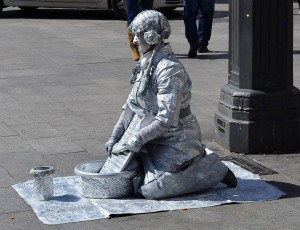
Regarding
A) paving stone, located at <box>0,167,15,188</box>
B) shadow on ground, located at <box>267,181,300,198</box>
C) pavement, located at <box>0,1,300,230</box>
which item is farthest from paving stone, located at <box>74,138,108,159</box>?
shadow on ground, located at <box>267,181,300,198</box>

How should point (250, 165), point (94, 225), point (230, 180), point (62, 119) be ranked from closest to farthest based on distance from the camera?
point (94, 225), point (230, 180), point (250, 165), point (62, 119)

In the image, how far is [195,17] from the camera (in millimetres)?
12367

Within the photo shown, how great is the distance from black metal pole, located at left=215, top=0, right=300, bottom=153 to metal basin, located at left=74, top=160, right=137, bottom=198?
1462 millimetres

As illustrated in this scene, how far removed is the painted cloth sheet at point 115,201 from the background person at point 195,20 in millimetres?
5787

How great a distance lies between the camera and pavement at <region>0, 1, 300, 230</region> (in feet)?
19.5

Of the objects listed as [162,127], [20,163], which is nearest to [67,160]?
[20,163]

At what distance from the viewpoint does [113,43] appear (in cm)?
1401

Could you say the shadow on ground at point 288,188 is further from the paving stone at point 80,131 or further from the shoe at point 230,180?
the paving stone at point 80,131

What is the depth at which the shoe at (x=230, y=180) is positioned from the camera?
6.48 m

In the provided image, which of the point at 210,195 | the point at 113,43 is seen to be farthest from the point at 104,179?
the point at 113,43

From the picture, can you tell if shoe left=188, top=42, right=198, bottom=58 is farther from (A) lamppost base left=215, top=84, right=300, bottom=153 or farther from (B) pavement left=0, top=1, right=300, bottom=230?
(A) lamppost base left=215, top=84, right=300, bottom=153

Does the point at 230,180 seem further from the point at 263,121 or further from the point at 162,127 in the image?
the point at 263,121

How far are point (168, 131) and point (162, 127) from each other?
0.52 ft

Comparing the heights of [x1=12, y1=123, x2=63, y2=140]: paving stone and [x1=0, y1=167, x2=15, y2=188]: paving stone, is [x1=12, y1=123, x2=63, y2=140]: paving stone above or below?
below
